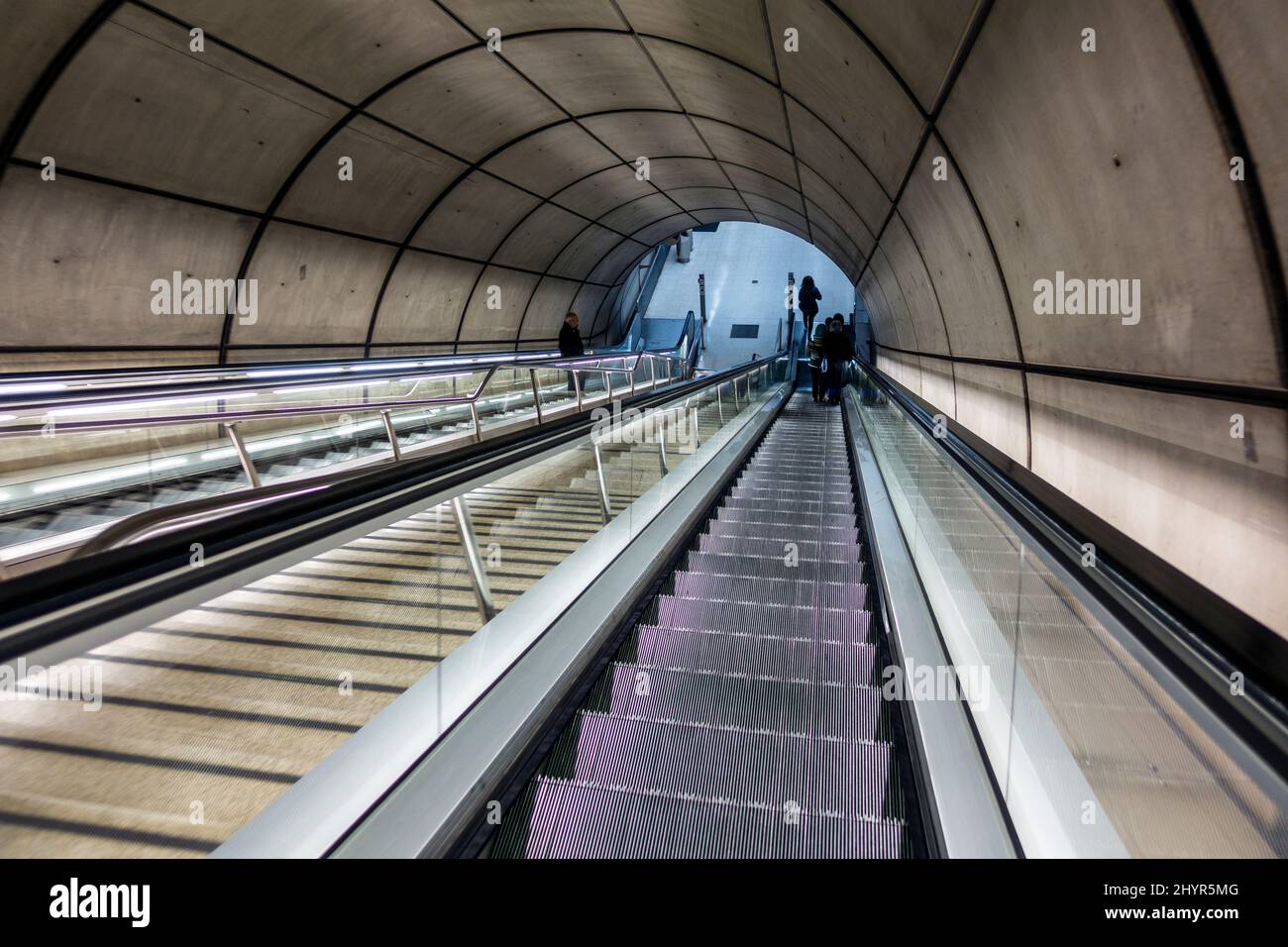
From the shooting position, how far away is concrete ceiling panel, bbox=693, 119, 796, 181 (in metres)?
12.4

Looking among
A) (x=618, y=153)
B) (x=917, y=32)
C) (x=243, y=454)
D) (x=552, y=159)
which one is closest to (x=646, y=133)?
(x=618, y=153)

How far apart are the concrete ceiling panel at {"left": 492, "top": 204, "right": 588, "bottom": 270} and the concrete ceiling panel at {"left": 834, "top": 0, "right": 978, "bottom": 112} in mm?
12319

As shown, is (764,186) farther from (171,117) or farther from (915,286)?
(171,117)

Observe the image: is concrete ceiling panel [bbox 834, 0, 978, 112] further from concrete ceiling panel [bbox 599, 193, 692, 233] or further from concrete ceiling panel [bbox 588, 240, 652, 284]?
concrete ceiling panel [bbox 588, 240, 652, 284]

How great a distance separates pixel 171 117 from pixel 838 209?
9669 millimetres

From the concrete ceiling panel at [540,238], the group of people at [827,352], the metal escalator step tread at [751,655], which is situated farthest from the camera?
the concrete ceiling panel at [540,238]

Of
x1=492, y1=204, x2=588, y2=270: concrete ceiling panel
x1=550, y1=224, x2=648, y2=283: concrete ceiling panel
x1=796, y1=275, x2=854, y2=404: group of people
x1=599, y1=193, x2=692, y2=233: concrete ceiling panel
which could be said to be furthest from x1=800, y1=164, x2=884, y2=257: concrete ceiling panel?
x1=550, y1=224, x2=648, y2=283: concrete ceiling panel

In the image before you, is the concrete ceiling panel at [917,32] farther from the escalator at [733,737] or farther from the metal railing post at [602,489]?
the escalator at [733,737]

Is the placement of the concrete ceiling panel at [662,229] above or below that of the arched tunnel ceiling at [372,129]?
above

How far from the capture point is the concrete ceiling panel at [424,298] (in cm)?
1447

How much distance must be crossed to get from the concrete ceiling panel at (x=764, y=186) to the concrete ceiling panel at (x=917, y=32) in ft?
32.0

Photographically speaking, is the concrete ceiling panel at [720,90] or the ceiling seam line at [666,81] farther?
the concrete ceiling panel at [720,90]

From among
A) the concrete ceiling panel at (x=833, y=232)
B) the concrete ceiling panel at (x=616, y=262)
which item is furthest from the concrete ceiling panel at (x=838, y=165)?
the concrete ceiling panel at (x=616, y=262)

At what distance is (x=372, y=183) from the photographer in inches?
468
